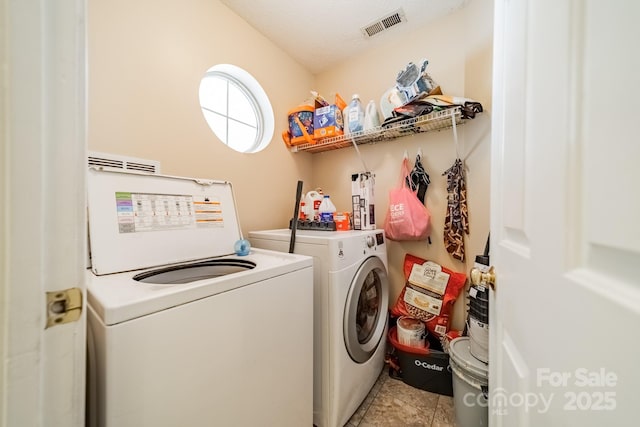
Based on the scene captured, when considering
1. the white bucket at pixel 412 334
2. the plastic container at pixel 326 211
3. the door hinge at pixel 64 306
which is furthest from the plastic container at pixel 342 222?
the door hinge at pixel 64 306

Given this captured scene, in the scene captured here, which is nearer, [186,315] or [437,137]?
[186,315]

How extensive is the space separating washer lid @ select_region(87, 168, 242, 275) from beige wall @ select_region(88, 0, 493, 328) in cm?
21

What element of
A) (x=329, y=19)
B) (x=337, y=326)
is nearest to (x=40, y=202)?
(x=337, y=326)

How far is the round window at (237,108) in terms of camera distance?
170 cm

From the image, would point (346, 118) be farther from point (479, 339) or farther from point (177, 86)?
point (479, 339)

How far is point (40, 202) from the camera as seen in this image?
33 centimetres

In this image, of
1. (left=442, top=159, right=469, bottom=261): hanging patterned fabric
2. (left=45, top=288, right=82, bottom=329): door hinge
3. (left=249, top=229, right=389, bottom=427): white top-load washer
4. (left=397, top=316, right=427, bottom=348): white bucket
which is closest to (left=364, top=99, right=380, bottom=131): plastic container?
(left=442, top=159, right=469, bottom=261): hanging patterned fabric

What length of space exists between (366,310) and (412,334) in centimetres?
34

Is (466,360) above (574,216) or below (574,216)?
below

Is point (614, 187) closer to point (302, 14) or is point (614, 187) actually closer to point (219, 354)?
point (219, 354)

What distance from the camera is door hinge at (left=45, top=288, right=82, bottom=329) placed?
13.8 inches

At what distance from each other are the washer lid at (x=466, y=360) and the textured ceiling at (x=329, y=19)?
7.32 feet

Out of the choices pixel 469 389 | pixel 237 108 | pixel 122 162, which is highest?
pixel 237 108

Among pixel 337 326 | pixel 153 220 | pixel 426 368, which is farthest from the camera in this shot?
pixel 426 368
